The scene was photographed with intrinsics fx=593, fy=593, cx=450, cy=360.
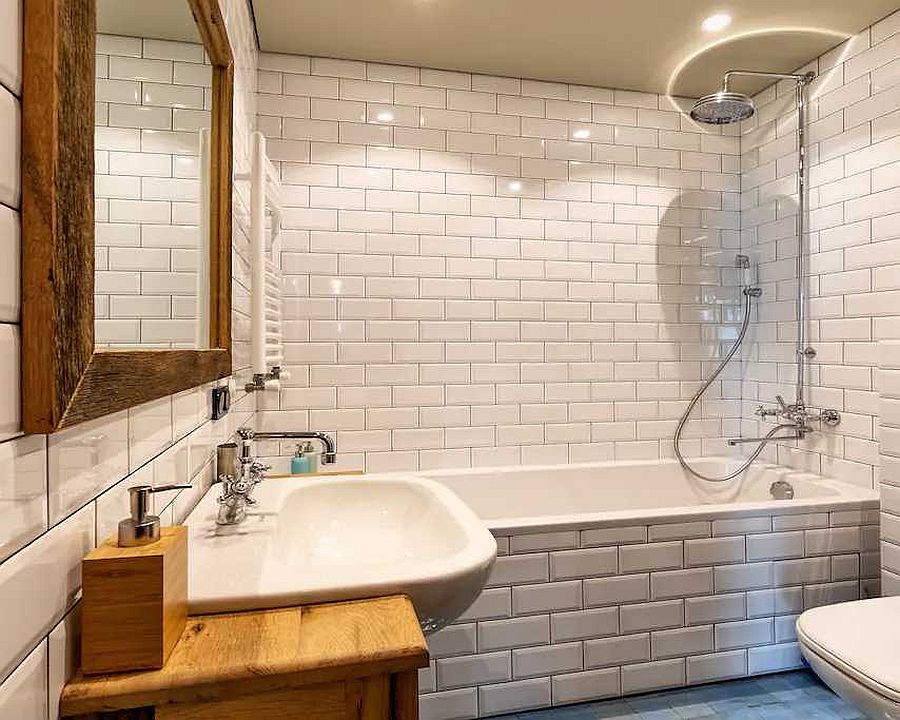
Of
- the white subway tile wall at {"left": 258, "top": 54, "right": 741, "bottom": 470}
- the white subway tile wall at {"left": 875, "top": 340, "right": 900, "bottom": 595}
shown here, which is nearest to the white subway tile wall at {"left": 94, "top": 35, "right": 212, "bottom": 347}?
the white subway tile wall at {"left": 258, "top": 54, "right": 741, "bottom": 470}

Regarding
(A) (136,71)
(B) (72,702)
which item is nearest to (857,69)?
(A) (136,71)

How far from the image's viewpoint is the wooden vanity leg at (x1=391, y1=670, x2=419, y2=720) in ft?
2.52

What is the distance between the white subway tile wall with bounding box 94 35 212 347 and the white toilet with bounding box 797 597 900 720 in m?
1.66

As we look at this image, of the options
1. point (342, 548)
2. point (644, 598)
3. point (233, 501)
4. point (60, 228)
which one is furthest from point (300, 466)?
point (60, 228)

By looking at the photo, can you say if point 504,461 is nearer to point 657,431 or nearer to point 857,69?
point 657,431

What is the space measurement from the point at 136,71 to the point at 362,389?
2034 mm

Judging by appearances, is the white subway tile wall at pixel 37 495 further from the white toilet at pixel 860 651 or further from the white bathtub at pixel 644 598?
the white toilet at pixel 860 651

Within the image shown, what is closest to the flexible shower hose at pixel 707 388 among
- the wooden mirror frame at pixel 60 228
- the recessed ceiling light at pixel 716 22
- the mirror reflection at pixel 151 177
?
the recessed ceiling light at pixel 716 22

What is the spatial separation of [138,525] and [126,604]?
91 millimetres

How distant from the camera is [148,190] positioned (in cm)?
91

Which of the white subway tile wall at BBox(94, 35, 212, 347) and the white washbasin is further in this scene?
the white washbasin

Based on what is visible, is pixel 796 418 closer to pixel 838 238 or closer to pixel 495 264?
pixel 838 238

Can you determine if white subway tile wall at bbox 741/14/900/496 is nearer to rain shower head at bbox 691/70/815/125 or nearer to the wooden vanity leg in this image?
rain shower head at bbox 691/70/815/125

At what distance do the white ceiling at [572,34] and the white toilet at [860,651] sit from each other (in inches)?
87.9
